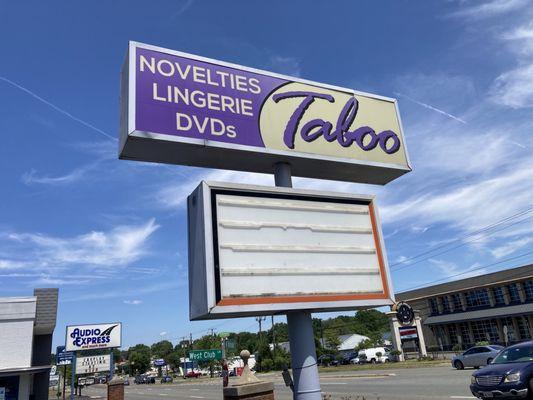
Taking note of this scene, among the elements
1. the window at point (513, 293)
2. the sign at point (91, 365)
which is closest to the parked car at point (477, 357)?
the sign at point (91, 365)

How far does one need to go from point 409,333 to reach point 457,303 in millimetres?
19381

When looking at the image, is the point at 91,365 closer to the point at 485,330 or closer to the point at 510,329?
the point at 510,329

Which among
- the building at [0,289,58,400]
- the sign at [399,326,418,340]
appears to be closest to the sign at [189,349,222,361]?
the sign at [399,326,418,340]

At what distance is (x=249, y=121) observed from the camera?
205 inches

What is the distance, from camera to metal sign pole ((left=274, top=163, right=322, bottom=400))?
482 cm

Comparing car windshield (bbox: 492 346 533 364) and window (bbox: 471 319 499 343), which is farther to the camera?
window (bbox: 471 319 499 343)

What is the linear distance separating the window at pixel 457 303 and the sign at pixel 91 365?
42.3m

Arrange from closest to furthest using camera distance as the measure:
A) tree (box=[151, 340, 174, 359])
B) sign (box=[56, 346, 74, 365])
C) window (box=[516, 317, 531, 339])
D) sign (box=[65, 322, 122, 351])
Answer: sign (box=[65, 322, 122, 351]), sign (box=[56, 346, 74, 365]), window (box=[516, 317, 531, 339]), tree (box=[151, 340, 174, 359])

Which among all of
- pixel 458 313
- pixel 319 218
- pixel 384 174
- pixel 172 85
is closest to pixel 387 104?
pixel 384 174

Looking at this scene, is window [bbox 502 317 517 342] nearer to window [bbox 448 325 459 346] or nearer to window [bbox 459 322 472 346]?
window [bbox 459 322 472 346]

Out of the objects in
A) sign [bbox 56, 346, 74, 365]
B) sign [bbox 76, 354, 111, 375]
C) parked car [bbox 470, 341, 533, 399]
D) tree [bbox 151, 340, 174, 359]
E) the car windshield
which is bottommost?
parked car [bbox 470, 341, 533, 399]

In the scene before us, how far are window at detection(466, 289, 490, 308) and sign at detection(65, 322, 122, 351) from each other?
42.4 metres

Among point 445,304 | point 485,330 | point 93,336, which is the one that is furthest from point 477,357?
point 445,304

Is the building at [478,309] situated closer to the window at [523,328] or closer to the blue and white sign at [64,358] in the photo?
the window at [523,328]
